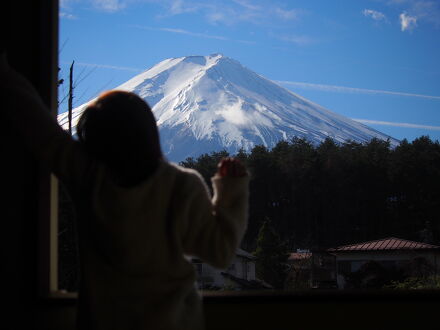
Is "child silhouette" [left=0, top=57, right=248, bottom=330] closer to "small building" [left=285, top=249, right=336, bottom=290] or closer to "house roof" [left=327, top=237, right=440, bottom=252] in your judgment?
"small building" [left=285, top=249, right=336, bottom=290]

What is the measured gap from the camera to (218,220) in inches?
31.3

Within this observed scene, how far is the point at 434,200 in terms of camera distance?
7.41ft

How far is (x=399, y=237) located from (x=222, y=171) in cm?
162

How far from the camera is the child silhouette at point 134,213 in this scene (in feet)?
2.50

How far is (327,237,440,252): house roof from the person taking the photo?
2211 millimetres

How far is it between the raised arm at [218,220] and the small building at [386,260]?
4.62ft

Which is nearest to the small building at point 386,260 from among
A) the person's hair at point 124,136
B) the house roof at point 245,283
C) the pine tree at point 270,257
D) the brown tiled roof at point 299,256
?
the brown tiled roof at point 299,256

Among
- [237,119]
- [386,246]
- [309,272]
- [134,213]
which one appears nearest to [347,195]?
[386,246]

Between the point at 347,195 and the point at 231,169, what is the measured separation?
5.03ft

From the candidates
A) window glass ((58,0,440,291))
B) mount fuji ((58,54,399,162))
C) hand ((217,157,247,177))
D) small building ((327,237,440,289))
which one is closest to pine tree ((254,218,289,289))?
window glass ((58,0,440,291))

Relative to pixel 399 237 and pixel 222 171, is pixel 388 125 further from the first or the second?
pixel 222 171

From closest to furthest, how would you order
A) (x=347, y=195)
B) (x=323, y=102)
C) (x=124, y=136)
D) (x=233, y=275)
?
(x=124, y=136), (x=233, y=275), (x=347, y=195), (x=323, y=102)

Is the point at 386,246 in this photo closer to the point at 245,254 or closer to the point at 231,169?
the point at 245,254

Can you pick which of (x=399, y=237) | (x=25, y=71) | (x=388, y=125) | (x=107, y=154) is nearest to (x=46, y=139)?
(x=107, y=154)
